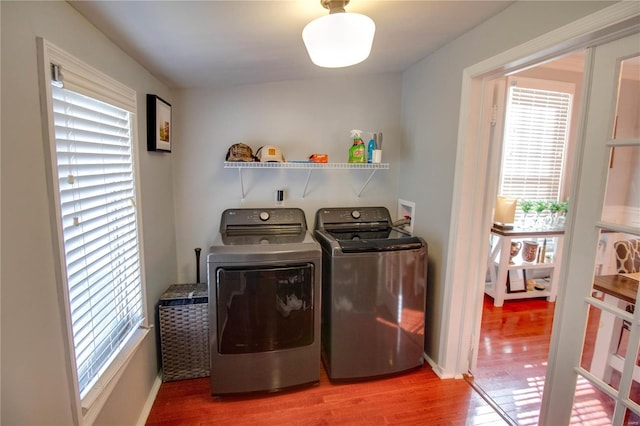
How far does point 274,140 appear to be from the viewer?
8.06ft

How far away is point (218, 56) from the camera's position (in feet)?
5.54

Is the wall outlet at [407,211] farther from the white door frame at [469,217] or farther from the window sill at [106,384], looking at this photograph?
the window sill at [106,384]

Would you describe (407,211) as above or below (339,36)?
below

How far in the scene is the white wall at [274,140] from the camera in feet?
7.70

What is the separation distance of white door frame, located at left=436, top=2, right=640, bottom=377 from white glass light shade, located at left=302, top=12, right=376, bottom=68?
773 mm

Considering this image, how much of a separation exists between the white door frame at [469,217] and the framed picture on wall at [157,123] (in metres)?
1.77

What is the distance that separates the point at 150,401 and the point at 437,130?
243 cm

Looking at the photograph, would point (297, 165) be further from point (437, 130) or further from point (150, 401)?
point (150, 401)

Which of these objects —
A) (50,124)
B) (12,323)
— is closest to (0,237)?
(12,323)

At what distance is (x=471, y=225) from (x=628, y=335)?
0.90m

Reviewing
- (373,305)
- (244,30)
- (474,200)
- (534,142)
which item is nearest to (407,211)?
(474,200)

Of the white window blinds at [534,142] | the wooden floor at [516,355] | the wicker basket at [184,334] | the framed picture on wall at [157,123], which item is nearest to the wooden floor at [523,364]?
the wooden floor at [516,355]

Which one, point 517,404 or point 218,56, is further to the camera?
point 517,404

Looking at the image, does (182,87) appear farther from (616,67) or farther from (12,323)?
(616,67)
